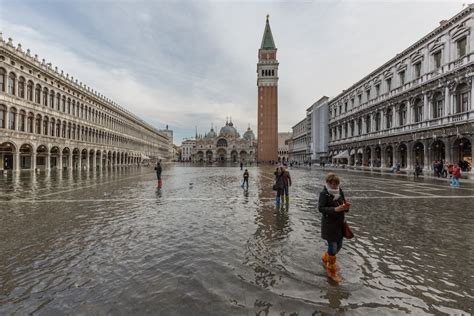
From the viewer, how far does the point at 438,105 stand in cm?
2766

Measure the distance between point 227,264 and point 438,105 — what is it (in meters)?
32.9

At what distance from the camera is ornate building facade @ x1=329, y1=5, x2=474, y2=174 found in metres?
24.1

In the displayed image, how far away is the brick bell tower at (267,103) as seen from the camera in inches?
3479

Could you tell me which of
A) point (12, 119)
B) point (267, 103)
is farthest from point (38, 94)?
point (267, 103)

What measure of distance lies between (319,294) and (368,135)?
43225 millimetres

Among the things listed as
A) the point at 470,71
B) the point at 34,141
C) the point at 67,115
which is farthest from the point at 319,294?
the point at 67,115

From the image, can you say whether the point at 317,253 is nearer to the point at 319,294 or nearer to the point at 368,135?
the point at 319,294

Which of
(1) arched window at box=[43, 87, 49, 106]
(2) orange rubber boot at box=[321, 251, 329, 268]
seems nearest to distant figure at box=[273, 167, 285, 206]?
(2) orange rubber boot at box=[321, 251, 329, 268]

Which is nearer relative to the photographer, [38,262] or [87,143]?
[38,262]

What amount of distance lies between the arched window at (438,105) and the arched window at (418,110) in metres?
2.02

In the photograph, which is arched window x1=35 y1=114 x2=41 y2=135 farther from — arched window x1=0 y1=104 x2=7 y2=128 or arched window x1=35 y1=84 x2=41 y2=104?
arched window x1=0 y1=104 x2=7 y2=128

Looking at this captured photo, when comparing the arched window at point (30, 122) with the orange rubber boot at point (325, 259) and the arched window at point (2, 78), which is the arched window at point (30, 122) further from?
the orange rubber boot at point (325, 259)

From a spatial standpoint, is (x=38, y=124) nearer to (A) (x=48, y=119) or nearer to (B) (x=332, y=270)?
(A) (x=48, y=119)

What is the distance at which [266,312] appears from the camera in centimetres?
315
